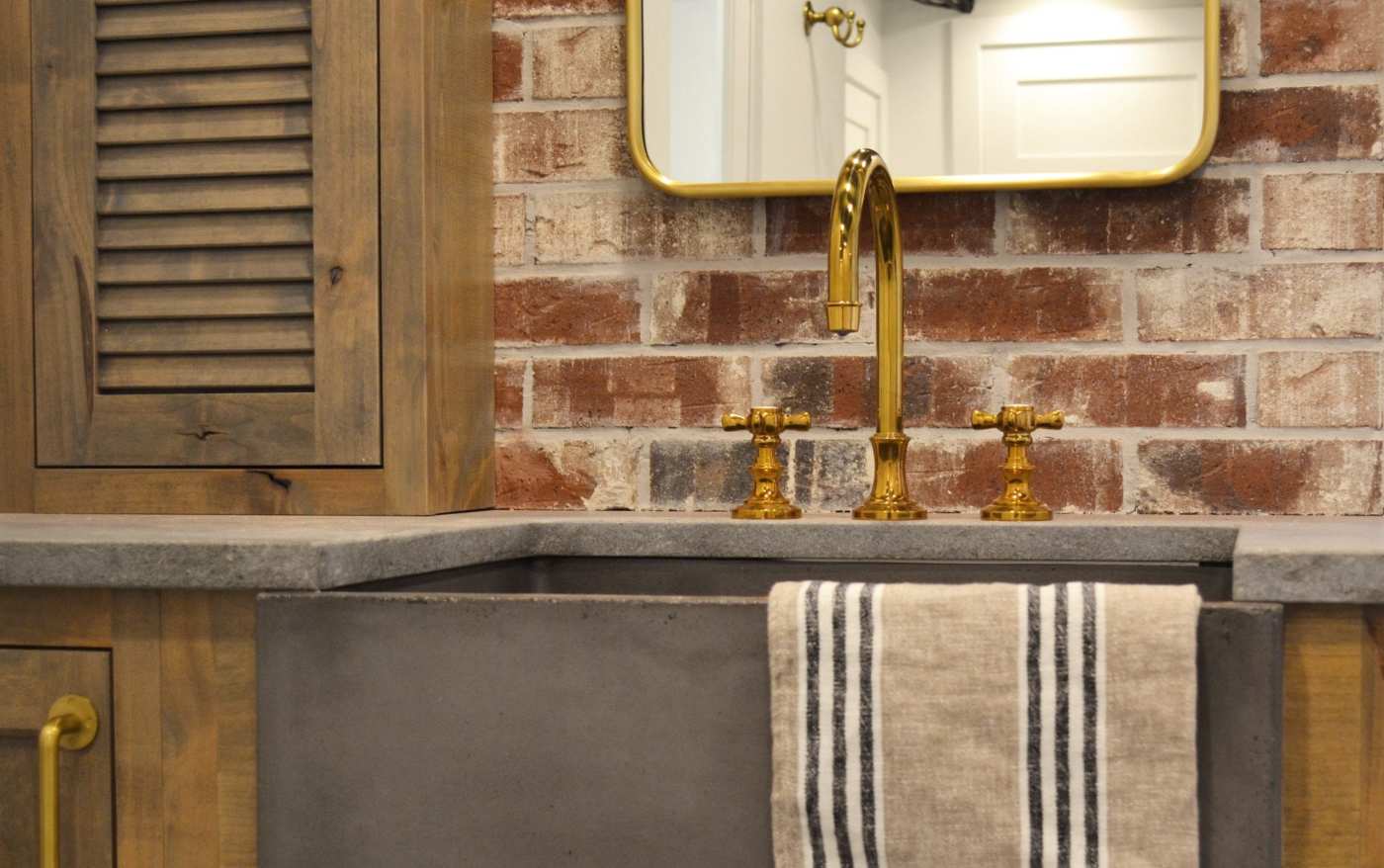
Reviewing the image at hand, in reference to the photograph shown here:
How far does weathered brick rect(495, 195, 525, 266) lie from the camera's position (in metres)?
1.53

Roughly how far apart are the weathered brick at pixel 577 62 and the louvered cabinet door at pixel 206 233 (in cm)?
22

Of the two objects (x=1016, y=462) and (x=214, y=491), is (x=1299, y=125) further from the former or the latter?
(x=214, y=491)

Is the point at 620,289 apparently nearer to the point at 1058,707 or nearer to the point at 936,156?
the point at 936,156

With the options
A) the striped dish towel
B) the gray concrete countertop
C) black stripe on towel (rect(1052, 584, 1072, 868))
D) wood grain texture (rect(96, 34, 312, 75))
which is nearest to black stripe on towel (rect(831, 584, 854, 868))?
the striped dish towel

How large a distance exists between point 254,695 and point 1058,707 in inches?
19.1

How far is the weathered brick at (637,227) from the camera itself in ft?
4.88

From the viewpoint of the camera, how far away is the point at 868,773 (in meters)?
0.84

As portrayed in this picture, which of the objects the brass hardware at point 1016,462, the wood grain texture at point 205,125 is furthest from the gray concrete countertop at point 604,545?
the wood grain texture at point 205,125

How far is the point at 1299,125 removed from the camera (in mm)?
1372

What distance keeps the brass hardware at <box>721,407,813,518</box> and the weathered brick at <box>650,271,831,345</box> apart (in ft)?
0.56

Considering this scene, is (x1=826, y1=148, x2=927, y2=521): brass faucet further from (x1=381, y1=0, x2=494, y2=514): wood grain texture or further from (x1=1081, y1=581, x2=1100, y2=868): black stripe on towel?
(x1=1081, y1=581, x2=1100, y2=868): black stripe on towel

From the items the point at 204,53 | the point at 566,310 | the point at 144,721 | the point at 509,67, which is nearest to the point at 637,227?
the point at 566,310

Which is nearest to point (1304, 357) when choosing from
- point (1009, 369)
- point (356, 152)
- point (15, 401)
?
point (1009, 369)

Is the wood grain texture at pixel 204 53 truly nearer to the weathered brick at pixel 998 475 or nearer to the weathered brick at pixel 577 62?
the weathered brick at pixel 577 62
